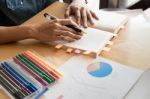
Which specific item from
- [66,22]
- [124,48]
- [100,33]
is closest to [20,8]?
[66,22]

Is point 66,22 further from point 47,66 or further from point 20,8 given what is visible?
point 20,8

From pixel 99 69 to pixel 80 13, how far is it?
35cm

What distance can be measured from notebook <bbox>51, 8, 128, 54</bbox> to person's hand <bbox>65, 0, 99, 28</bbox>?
0.03 m

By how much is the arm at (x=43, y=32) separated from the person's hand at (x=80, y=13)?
10cm

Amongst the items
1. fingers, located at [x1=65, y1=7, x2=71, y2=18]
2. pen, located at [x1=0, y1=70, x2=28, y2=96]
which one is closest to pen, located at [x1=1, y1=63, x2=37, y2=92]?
pen, located at [x1=0, y1=70, x2=28, y2=96]

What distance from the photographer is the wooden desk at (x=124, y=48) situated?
88 centimetres

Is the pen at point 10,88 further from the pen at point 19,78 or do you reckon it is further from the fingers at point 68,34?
the fingers at point 68,34

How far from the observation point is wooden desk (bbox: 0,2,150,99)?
0.88 m

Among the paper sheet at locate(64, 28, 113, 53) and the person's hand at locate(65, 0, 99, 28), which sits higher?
the person's hand at locate(65, 0, 99, 28)

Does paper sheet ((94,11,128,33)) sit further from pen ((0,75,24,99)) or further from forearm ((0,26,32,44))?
pen ((0,75,24,99))

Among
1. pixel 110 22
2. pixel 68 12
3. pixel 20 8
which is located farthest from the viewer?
pixel 20 8

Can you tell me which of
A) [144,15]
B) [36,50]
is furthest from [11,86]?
[144,15]

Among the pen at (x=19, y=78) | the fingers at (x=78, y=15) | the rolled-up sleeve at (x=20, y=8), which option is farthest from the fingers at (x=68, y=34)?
the rolled-up sleeve at (x=20, y=8)

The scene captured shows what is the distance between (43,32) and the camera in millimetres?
978
